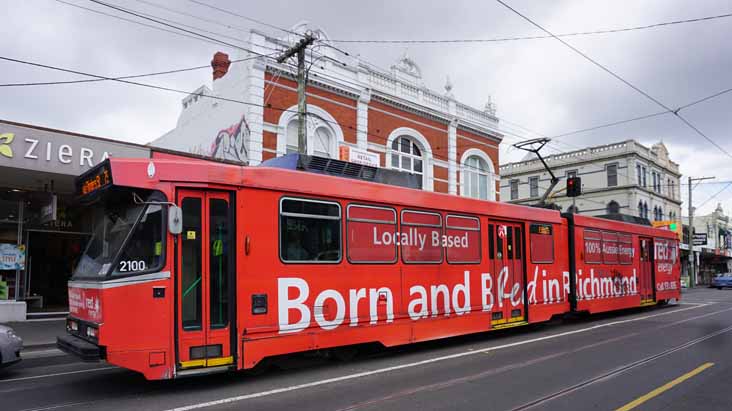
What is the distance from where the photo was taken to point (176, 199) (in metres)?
6.94

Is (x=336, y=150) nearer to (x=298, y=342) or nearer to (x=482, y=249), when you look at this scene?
(x=482, y=249)

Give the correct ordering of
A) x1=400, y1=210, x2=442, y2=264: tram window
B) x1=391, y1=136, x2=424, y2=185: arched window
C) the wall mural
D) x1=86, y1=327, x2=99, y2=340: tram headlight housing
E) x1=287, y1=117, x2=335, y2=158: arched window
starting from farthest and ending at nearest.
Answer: x1=391, y1=136, x2=424, y2=185: arched window → x1=287, y1=117, x2=335, y2=158: arched window → the wall mural → x1=400, y1=210, x2=442, y2=264: tram window → x1=86, y1=327, x2=99, y2=340: tram headlight housing

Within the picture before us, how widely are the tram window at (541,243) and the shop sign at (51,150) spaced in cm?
1135

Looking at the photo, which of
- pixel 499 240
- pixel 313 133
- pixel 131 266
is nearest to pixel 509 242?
pixel 499 240

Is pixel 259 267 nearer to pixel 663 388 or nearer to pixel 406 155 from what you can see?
pixel 663 388

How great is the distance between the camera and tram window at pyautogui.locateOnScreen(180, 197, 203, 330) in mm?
6801

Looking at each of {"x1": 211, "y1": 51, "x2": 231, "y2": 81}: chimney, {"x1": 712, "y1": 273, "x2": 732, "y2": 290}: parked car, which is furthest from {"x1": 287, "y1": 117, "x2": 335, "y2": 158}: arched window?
{"x1": 712, "y1": 273, "x2": 732, "y2": 290}: parked car

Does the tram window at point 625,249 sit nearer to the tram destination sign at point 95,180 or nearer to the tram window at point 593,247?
the tram window at point 593,247

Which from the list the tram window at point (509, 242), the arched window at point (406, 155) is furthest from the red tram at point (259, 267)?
the arched window at point (406, 155)

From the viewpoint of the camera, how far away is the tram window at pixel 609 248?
15914 mm

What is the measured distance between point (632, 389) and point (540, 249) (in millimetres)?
6292

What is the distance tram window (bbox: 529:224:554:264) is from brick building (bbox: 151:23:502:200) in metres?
9.90

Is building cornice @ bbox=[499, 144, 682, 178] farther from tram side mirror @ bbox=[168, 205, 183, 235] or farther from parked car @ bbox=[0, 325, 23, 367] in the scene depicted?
parked car @ bbox=[0, 325, 23, 367]

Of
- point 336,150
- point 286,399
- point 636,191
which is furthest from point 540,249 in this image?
point 636,191
